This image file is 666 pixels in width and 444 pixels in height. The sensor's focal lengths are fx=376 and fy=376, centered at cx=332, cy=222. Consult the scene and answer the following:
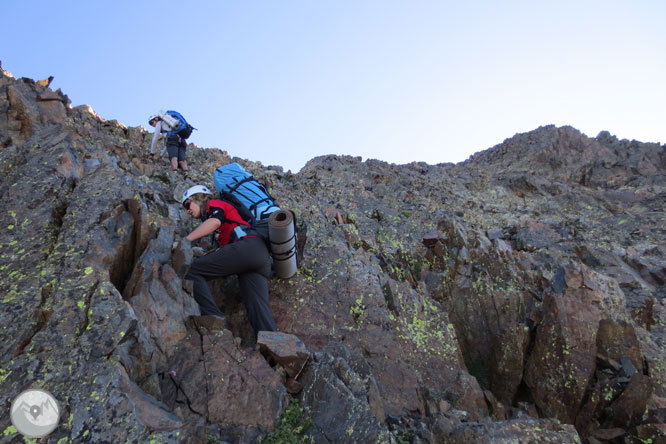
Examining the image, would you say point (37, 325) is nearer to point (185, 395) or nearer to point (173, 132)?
point (185, 395)

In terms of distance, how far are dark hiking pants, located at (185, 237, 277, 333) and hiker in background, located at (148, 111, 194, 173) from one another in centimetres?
887

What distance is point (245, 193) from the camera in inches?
381

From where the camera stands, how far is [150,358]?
21.0 feet

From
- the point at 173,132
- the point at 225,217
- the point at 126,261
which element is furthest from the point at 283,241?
the point at 173,132

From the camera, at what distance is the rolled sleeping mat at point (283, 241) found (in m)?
8.53

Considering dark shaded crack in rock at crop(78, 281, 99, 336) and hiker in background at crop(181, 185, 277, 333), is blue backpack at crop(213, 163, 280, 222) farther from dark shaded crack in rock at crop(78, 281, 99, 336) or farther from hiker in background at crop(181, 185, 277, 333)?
dark shaded crack in rock at crop(78, 281, 99, 336)

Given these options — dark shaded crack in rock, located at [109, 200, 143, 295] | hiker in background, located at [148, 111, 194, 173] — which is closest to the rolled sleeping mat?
dark shaded crack in rock, located at [109, 200, 143, 295]

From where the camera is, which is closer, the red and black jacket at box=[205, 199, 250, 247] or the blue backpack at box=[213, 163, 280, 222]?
the red and black jacket at box=[205, 199, 250, 247]

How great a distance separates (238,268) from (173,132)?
10020mm

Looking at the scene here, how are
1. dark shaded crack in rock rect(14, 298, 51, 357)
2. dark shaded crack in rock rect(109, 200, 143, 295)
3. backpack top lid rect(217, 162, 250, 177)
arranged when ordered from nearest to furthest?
dark shaded crack in rock rect(14, 298, 51, 357) → dark shaded crack in rock rect(109, 200, 143, 295) → backpack top lid rect(217, 162, 250, 177)

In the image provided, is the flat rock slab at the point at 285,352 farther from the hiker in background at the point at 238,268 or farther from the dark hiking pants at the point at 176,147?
the dark hiking pants at the point at 176,147

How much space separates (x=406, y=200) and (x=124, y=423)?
2085 centimetres

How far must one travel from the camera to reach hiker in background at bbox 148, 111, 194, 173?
15607 mm

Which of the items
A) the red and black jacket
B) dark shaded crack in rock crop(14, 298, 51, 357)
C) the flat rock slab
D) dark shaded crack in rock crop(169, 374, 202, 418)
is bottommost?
dark shaded crack in rock crop(169, 374, 202, 418)
